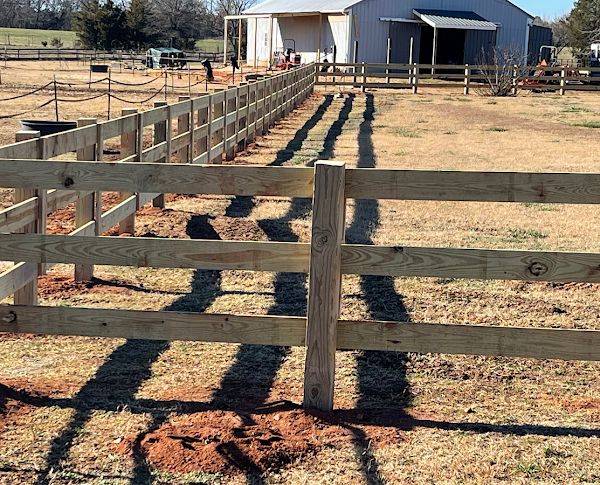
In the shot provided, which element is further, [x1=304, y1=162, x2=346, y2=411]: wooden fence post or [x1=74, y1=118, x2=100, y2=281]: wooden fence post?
[x1=74, y1=118, x2=100, y2=281]: wooden fence post

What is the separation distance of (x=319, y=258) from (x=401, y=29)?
43.7m

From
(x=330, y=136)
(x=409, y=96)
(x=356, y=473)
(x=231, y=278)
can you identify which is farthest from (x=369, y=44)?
(x=356, y=473)

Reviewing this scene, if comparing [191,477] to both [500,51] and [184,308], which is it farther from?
[500,51]

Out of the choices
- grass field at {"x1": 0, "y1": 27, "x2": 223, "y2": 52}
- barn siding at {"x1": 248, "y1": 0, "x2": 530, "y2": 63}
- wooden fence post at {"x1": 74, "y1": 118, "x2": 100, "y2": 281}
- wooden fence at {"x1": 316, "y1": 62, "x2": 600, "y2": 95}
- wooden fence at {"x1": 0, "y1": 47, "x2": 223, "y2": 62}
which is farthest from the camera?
grass field at {"x1": 0, "y1": 27, "x2": 223, "y2": 52}

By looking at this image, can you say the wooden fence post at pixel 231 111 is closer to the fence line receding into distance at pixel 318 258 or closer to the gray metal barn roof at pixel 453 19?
the fence line receding into distance at pixel 318 258

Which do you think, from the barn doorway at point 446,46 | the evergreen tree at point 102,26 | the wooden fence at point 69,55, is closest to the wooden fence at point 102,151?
the barn doorway at point 446,46

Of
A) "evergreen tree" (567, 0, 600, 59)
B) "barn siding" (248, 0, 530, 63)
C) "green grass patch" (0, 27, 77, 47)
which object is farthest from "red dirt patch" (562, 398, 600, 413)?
"green grass patch" (0, 27, 77, 47)

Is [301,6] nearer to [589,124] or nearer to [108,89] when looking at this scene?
[108,89]

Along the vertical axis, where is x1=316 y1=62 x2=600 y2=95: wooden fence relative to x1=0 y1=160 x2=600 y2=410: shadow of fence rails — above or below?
above

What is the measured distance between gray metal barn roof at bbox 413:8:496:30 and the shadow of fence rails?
39065 millimetres

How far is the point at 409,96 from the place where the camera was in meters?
35.7

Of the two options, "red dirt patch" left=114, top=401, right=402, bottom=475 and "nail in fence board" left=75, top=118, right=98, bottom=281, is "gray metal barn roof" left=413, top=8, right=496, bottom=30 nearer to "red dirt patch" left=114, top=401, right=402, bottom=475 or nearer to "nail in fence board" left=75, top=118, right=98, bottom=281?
"nail in fence board" left=75, top=118, right=98, bottom=281

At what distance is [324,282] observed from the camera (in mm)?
4504

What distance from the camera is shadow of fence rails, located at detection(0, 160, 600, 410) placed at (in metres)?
4.49
